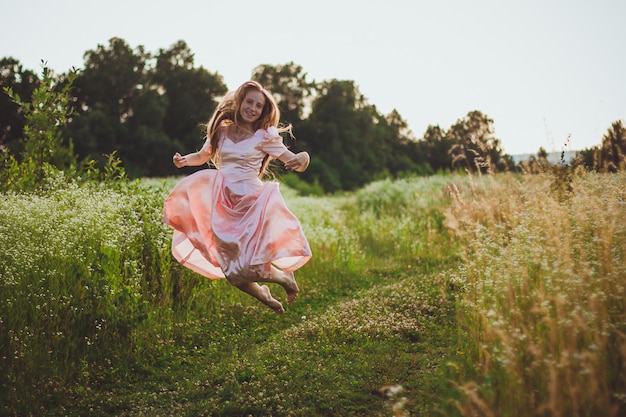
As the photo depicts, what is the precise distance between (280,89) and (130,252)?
37.7 m

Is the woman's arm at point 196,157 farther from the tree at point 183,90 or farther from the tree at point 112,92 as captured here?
the tree at point 183,90

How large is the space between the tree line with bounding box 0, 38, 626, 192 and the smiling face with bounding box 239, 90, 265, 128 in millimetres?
12697

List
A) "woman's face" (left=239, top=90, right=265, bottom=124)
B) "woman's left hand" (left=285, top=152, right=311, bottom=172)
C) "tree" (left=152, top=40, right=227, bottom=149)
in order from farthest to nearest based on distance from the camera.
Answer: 1. "tree" (left=152, top=40, right=227, bottom=149)
2. "woman's face" (left=239, top=90, right=265, bottom=124)
3. "woman's left hand" (left=285, top=152, right=311, bottom=172)

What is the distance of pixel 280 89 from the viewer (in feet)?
139

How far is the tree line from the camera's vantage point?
91.1 feet

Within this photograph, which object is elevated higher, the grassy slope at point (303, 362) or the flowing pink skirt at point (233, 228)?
the flowing pink skirt at point (233, 228)

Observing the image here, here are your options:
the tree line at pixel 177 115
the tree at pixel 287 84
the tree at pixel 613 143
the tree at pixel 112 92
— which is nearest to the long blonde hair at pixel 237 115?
the tree at pixel 613 143

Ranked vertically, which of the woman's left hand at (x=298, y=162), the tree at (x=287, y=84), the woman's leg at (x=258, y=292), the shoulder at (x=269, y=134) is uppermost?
the tree at (x=287, y=84)

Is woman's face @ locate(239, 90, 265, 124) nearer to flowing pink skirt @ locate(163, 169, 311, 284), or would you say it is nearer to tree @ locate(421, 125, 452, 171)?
flowing pink skirt @ locate(163, 169, 311, 284)

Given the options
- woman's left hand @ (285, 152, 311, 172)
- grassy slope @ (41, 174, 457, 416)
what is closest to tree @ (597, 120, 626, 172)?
grassy slope @ (41, 174, 457, 416)

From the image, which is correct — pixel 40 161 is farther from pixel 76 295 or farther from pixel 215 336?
pixel 215 336

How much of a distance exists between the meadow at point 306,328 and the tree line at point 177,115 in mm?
12351

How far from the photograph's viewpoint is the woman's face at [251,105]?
5.23m

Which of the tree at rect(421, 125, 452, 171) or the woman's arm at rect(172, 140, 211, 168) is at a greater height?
the tree at rect(421, 125, 452, 171)
